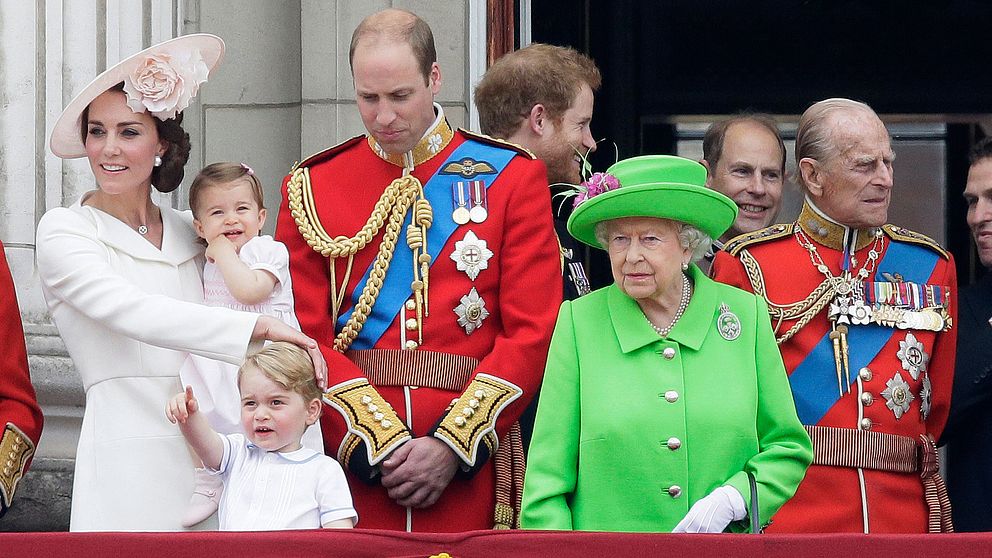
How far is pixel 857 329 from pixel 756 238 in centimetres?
34

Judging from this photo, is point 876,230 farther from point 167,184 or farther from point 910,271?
point 167,184

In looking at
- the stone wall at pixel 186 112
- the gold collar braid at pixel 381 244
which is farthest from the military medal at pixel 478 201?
the stone wall at pixel 186 112

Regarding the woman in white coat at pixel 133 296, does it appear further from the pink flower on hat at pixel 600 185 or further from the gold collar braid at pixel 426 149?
the pink flower on hat at pixel 600 185

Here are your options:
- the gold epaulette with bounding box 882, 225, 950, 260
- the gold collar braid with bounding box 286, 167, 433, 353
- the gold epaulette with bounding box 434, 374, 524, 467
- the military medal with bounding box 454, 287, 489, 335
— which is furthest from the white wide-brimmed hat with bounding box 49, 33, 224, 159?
the gold epaulette with bounding box 882, 225, 950, 260

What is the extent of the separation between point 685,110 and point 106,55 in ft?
8.45

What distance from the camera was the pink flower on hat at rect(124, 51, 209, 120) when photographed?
4160 mm

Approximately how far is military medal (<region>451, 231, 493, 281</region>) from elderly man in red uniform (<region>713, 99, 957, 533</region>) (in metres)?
0.62

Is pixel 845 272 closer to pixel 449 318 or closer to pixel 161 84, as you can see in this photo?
pixel 449 318

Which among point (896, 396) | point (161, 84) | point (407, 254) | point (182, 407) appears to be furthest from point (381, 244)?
point (896, 396)

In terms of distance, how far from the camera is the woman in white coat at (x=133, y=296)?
3957 mm

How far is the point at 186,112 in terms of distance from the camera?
5973 mm

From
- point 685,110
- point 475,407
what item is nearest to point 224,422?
point 475,407

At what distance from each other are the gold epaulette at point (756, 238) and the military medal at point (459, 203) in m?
0.70

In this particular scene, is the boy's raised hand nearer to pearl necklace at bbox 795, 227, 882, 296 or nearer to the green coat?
the green coat
